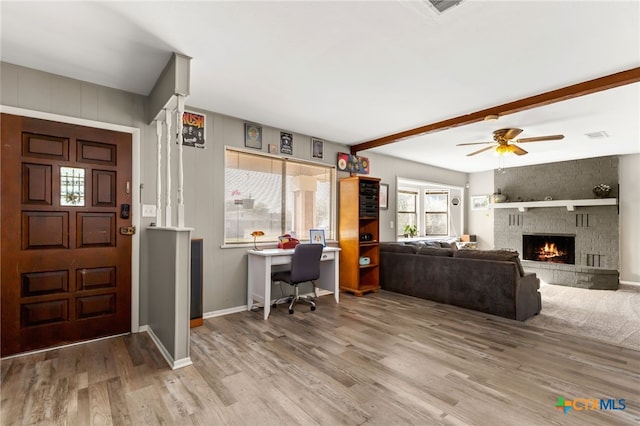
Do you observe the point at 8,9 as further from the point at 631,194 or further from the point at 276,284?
the point at 631,194

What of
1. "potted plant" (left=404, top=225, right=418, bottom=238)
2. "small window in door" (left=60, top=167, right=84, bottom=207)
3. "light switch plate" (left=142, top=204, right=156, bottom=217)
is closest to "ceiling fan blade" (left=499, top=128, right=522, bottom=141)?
"potted plant" (left=404, top=225, right=418, bottom=238)

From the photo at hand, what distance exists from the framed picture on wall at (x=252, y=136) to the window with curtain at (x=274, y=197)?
0.45ft

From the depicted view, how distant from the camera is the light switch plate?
3297 millimetres

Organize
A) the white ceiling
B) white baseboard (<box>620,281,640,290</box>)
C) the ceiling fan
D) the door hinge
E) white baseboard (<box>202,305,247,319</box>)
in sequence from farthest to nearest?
white baseboard (<box>620,281,640,290</box>), the ceiling fan, white baseboard (<box>202,305,247,319</box>), the door hinge, the white ceiling

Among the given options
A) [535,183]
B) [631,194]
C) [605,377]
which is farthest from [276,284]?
[631,194]

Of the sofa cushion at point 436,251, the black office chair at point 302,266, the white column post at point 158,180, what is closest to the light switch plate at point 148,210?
the white column post at point 158,180

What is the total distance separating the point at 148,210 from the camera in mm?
3324

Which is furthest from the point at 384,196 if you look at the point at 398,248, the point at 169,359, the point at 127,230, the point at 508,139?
the point at 169,359

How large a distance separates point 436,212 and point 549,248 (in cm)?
259

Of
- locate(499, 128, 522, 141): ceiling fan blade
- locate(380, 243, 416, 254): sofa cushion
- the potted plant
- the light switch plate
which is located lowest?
locate(380, 243, 416, 254): sofa cushion

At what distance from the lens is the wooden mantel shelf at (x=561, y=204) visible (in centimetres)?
604

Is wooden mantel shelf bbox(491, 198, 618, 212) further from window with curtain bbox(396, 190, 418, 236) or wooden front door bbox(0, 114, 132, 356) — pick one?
wooden front door bbox(0, 114, 132, 356)

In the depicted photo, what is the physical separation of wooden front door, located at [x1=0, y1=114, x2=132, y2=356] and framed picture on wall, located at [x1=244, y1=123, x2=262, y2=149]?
4.65 feet

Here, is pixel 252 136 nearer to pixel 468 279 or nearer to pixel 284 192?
pixel 284 192
